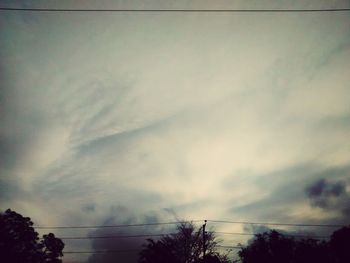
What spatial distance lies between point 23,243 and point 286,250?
196 feet

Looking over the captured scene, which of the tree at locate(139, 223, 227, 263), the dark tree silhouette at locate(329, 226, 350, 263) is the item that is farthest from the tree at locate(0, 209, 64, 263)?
the dark tree silhouette at locate(329, 226, 350, 263)

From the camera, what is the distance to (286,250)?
6569 cm

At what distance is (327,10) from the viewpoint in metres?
13.0

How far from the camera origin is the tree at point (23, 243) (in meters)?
48.2

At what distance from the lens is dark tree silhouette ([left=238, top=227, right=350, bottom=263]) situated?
6023 cm

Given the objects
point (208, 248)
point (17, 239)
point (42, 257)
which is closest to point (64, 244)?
point (42, 257)

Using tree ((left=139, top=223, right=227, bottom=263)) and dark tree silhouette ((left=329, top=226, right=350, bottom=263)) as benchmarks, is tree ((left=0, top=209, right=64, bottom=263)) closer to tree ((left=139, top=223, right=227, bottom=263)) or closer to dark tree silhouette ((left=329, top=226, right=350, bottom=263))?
tree ((left=139, top=223, right=227, bottom=263))

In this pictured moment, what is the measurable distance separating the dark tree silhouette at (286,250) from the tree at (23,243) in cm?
4595

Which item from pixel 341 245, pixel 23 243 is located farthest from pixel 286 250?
pixel 23 243

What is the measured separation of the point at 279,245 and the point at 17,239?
58.9 meters

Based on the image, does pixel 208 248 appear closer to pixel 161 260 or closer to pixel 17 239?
pixel 161 260

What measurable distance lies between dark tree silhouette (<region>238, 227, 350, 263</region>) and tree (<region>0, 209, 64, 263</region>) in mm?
45954

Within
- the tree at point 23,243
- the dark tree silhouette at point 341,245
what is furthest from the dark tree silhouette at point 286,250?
the tree at point 23,243

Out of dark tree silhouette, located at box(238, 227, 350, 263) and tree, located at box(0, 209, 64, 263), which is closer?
tree, located at box(0, 209, 64, 263)
